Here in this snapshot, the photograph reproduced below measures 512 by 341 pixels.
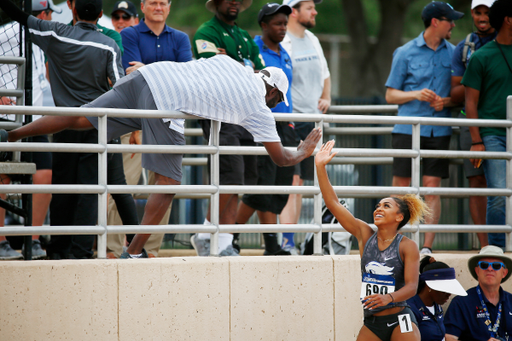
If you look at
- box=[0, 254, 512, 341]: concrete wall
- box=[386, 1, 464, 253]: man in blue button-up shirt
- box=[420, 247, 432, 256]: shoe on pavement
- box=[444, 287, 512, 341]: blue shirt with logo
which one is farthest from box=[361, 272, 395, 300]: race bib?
box=[386, 1, 464, 253]: man in blue button-up shirt

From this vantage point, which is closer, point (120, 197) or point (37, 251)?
point (120, 197)

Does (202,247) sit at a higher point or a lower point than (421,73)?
lower

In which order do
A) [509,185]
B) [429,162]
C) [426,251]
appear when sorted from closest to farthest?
[509,185] < [426,251] < [429,162]

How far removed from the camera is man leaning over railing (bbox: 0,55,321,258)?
5410 mm

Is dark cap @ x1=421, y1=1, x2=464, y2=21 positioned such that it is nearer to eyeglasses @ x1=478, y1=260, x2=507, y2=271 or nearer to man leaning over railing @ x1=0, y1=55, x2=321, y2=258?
man leaning over railing @ x1=0, y1=55, x2=321, y2=258

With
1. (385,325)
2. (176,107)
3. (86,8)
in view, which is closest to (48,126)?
(176,107)

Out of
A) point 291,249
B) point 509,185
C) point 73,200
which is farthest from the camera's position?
point 291,249

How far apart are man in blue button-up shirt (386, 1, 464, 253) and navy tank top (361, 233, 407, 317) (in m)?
2.22

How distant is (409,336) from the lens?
4.90 metres

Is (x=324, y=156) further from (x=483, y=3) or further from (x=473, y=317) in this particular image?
(x=483, y=3)

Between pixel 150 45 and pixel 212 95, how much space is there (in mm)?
1590

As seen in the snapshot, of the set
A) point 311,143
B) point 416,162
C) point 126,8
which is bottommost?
point 416,162

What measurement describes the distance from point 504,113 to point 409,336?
2994mm

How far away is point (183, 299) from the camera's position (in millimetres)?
5348
